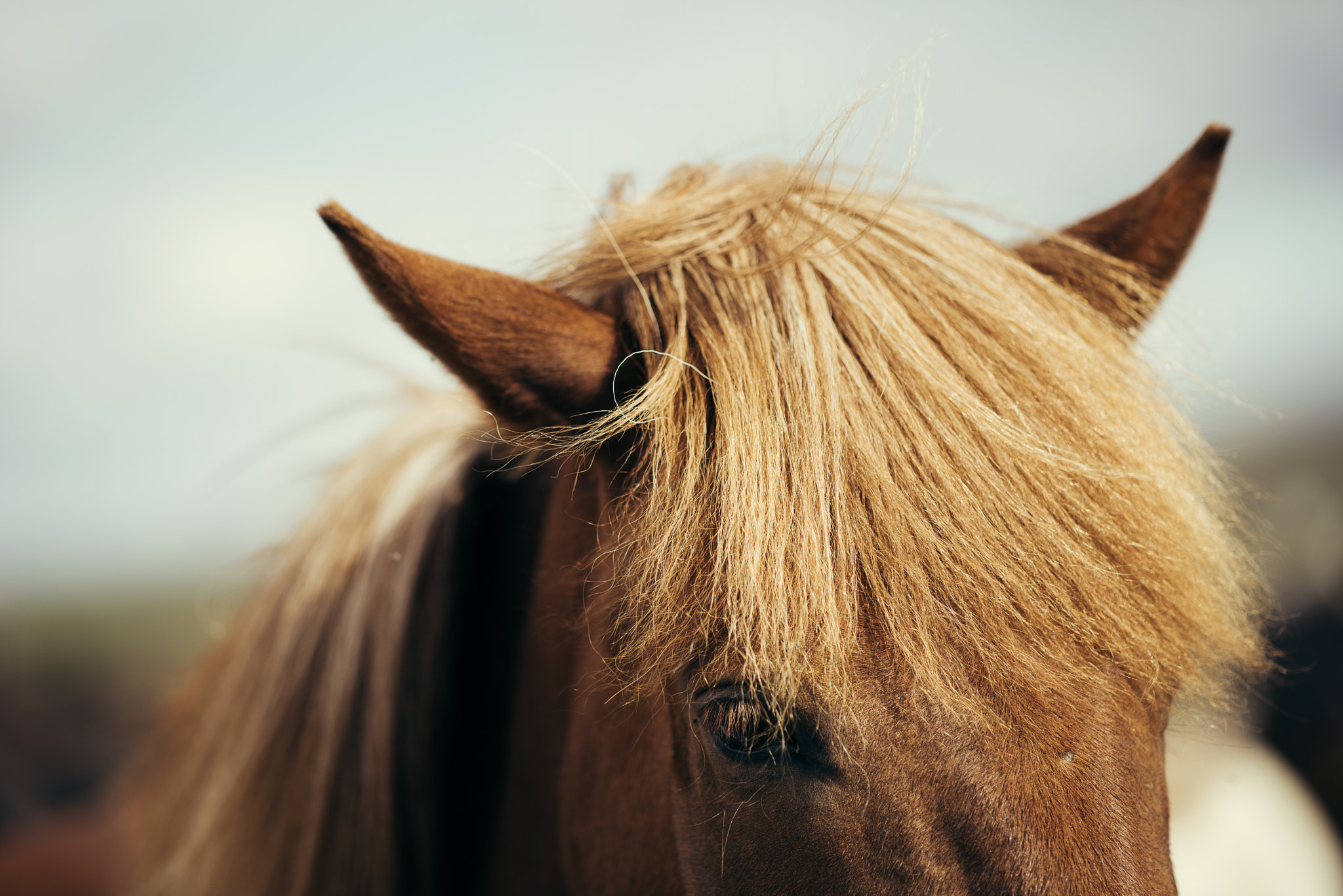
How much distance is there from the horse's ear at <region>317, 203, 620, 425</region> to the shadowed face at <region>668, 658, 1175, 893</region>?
1.52ft

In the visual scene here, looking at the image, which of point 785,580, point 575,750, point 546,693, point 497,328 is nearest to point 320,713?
point 546,693

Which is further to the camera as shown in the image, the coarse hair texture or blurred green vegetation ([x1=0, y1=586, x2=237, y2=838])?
blurred green vegetation ([x1=0, y1=586, x2=237, y2=838])

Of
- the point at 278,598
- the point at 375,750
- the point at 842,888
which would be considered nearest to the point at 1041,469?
the point at 842,888

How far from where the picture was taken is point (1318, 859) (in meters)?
2.94

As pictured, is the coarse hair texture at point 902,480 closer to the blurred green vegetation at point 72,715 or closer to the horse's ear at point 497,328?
the horse's ear at point 497,328

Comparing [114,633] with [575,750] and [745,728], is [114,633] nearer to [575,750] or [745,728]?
[575,750]

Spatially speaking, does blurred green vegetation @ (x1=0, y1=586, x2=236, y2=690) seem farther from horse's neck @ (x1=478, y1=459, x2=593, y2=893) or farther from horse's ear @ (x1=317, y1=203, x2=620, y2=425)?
horse's ear @ (x1=317, y1=203, x2=620, y2=425)

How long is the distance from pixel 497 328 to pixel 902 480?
573 mm

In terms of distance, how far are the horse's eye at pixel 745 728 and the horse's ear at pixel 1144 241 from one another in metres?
0.92

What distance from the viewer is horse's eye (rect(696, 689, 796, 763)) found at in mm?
891

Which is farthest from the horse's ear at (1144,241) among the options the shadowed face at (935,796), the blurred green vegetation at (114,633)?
the blurred green vegetation at (114,633)

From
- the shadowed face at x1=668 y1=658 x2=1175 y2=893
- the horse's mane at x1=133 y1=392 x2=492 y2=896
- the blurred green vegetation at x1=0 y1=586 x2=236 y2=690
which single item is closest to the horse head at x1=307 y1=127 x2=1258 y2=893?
the shadowed face at x1=668 y1=658 x2=1175 y2=893

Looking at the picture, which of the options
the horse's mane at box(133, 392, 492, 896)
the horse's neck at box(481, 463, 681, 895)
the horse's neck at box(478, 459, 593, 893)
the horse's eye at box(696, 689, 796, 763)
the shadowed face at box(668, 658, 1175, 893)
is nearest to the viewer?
the shadowed face at box(668, 658, 1175, 893)

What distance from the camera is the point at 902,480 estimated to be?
0.92 meters
